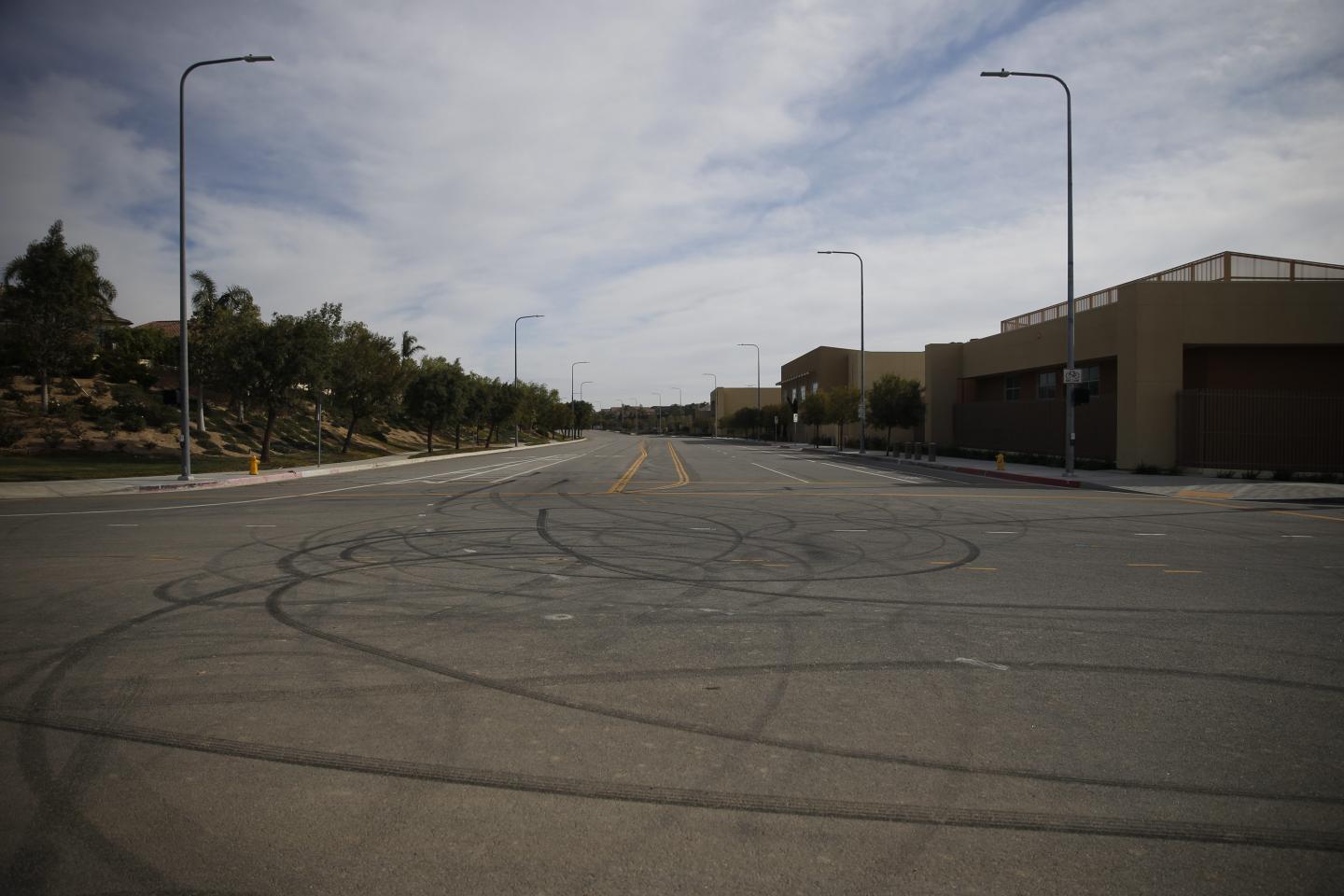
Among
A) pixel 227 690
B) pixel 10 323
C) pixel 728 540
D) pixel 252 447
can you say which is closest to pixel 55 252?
pixel 10 323

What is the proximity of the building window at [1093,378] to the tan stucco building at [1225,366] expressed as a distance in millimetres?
2928

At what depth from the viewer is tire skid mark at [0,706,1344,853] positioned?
345 cm

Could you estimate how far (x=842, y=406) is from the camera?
60594 millimetres

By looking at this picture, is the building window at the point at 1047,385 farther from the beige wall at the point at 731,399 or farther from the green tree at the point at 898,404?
the beige wall at the point at 731,399

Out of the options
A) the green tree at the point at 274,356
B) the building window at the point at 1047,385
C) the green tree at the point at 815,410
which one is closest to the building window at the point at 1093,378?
the building window at the point at 1047,385

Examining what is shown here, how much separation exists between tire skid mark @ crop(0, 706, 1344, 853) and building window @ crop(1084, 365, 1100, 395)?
3662 cm

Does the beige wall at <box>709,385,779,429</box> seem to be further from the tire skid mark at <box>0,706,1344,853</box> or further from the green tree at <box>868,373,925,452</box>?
the tire skid mark at <box>0,706,1344,853</box>

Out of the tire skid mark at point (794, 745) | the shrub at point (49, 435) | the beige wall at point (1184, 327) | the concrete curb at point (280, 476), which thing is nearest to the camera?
the tire skid mark at point (794, 745)

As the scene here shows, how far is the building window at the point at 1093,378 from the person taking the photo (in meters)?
36.3

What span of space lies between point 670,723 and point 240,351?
34.0 meters

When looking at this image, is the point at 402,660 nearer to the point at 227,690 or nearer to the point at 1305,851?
the point at 227,690

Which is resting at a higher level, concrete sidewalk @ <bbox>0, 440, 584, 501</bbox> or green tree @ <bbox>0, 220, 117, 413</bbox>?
green tree @ <bbox>0, 220, 117, 413</bbox>

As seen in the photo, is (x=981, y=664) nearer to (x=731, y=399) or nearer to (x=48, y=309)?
(x=48, y=309)

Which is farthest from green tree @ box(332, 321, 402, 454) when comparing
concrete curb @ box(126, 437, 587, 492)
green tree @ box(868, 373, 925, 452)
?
green tree @ box(868, 373, 925, 452)
